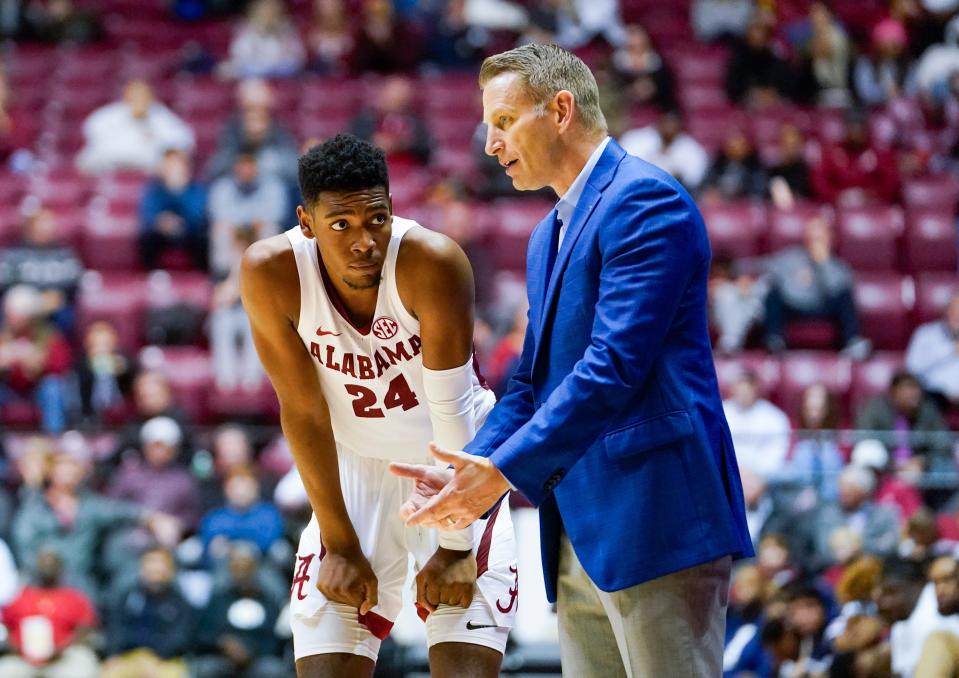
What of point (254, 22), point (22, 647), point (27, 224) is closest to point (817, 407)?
point (22, 647)

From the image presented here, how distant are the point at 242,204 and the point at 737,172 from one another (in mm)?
4198

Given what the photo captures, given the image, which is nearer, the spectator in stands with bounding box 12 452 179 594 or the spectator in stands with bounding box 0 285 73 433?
the spectator in stands with bounding box 12 452 179 594

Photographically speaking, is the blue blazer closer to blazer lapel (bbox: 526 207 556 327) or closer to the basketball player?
blazer lapel (bbox: 526 207 556 327)

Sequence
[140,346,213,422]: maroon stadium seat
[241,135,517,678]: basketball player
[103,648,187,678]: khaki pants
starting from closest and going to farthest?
1. [241,135,517,678]: basketball player
2. [103,648,187,678]: khaki pants
3. [140,346,213,422]: maroon stadium seat

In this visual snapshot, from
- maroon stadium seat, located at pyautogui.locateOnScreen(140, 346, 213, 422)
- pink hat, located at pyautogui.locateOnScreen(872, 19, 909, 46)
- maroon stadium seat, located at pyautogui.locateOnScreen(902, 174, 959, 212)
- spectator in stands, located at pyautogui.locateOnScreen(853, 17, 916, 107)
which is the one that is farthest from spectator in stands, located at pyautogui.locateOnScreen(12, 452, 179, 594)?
pink hat, located at pyautogui.locateOnScreen(872, 19, 909, 46)

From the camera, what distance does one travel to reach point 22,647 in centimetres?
786

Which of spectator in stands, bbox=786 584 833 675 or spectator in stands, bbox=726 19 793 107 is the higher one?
spectator in stands, bbox=726 19 793 107

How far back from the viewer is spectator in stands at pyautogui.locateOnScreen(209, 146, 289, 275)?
11.1 metres

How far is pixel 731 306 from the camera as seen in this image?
10.5 meters

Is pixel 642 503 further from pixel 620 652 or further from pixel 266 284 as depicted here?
pixel 266 284

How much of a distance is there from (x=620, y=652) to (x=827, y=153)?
919 centimetres

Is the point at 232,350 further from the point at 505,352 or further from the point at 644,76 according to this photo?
the point at 644,76

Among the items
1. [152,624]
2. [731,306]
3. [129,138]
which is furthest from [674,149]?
[152,624]

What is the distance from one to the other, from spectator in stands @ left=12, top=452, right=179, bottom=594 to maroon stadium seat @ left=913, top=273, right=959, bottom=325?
19.6 feet
